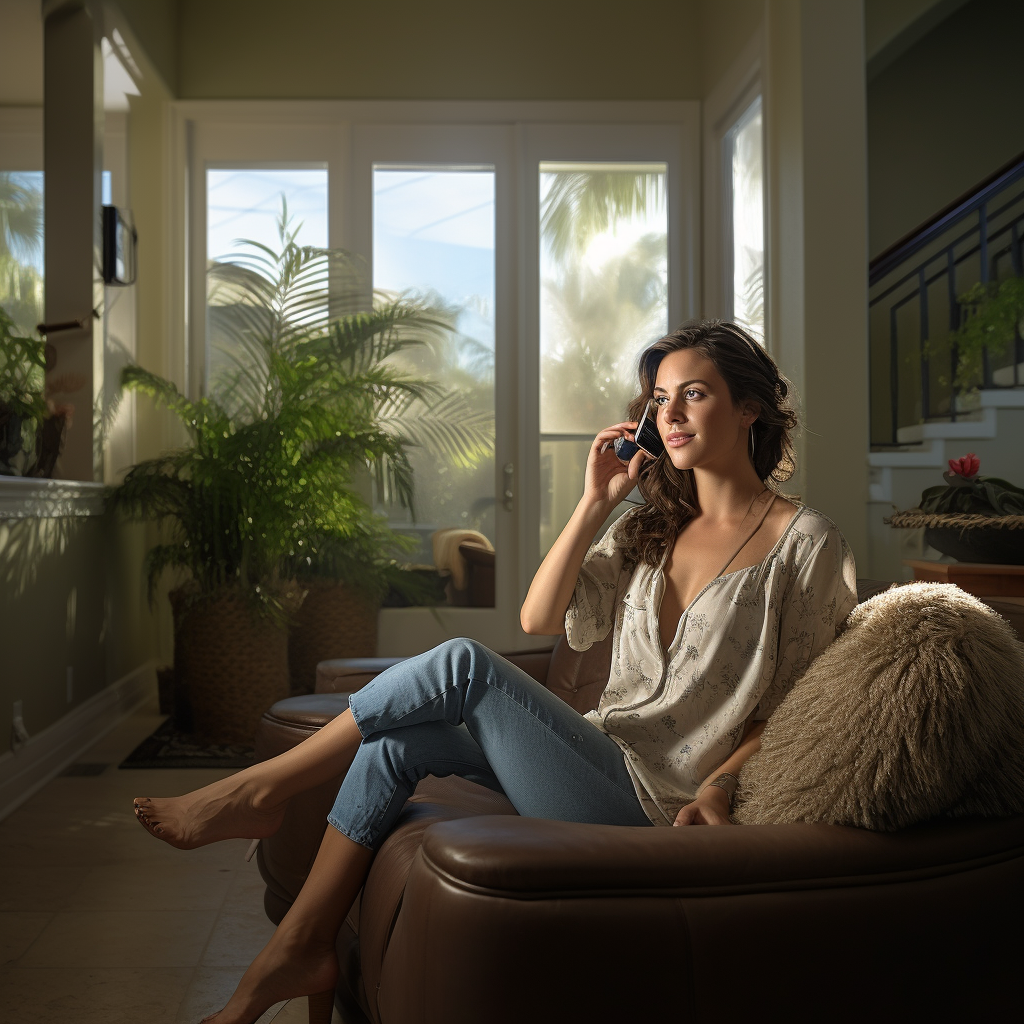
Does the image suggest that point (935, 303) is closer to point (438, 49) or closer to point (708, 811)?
point (438, 49)

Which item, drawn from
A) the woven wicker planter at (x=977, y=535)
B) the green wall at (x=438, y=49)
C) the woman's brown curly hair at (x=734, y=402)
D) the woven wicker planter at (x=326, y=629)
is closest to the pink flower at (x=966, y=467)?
the woven wicker planter at (x=977, y=535)

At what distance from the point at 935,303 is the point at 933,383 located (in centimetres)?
65

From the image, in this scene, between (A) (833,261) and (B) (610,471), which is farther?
(A) (833,261)

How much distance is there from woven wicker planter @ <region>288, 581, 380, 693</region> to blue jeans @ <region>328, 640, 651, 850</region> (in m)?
2.44

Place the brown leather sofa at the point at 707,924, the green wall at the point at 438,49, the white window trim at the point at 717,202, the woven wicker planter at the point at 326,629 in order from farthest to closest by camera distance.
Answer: the green wall at the point at 438,49 < the white window trim at the point at 717,202 < the woven wicker planter at the point at 326,629 < the brown leather sofa at the point at 707,924

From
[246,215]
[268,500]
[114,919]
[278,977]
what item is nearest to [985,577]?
[278,977]

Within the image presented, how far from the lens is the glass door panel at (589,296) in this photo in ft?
14.0

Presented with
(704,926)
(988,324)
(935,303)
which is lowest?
(704,926)

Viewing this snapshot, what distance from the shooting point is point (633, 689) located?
1479mm

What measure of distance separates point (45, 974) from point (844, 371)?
2561 mm

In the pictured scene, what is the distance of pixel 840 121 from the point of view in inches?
117

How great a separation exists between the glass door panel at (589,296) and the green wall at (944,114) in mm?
2136

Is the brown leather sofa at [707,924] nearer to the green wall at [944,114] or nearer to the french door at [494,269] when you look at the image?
the french door at [494,269]

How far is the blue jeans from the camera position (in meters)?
1.33
